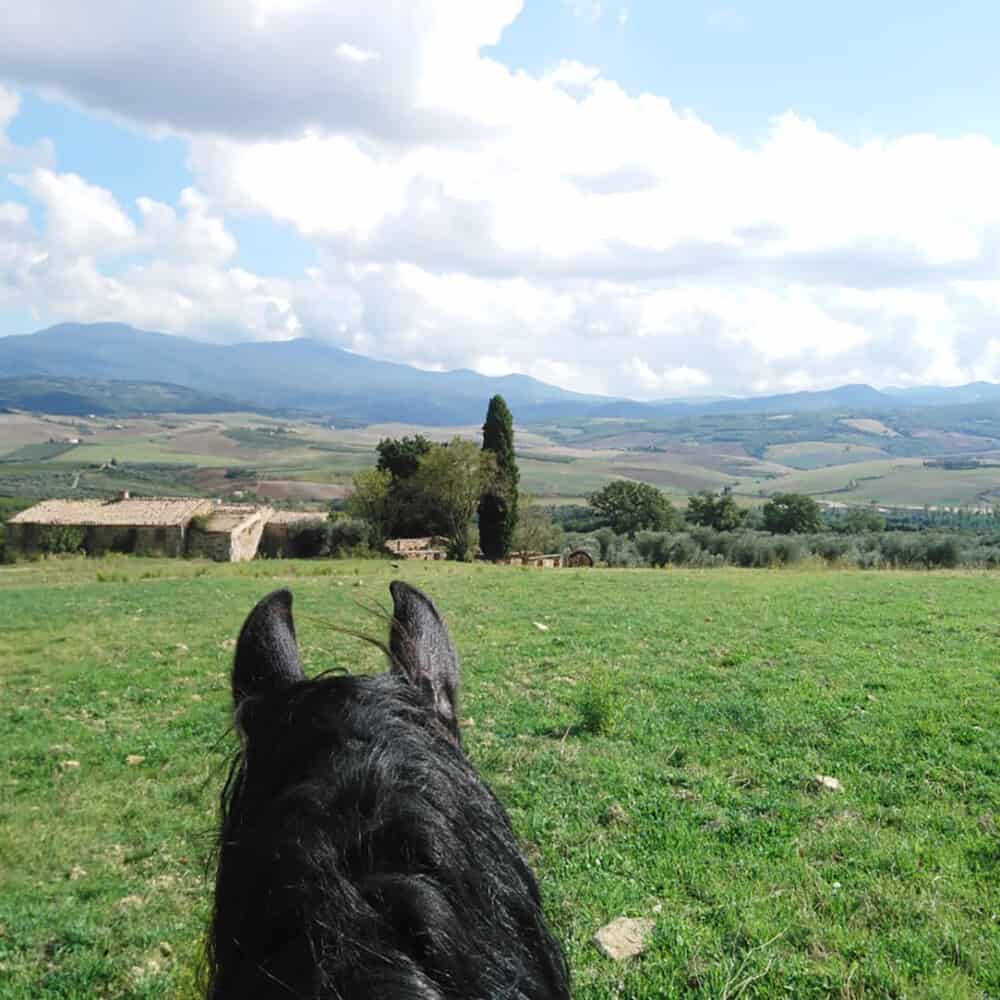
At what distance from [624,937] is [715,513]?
58374 millimetres

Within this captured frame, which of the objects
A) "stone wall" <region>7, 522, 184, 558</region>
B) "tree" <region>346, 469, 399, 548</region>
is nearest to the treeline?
"tree" <region>346, 469, 399, 548</region>

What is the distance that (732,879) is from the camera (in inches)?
172

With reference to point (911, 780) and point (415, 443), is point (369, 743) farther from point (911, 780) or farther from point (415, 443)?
point (415, 443)

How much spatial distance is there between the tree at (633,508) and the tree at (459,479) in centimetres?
1959

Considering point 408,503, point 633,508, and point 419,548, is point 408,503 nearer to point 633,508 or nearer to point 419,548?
point 419,548

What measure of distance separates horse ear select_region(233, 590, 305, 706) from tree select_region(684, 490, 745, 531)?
57.4 m

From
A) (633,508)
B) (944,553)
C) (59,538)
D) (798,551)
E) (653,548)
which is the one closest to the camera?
(944,553)

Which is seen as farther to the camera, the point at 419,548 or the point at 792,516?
the point at 792,516

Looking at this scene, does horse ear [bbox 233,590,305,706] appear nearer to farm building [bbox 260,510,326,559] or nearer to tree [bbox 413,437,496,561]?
tree [bbox 413,437,496,561]

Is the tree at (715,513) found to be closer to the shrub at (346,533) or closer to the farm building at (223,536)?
the shrub at (346,533)

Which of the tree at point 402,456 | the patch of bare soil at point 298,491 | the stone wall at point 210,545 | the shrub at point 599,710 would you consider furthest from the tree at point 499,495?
the patch of bare soil at point 298,491

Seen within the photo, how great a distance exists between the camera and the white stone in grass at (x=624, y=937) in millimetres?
3727

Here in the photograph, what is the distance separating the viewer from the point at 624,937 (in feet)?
12.6

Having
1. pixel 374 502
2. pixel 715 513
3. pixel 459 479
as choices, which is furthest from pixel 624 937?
pixel 715 513
